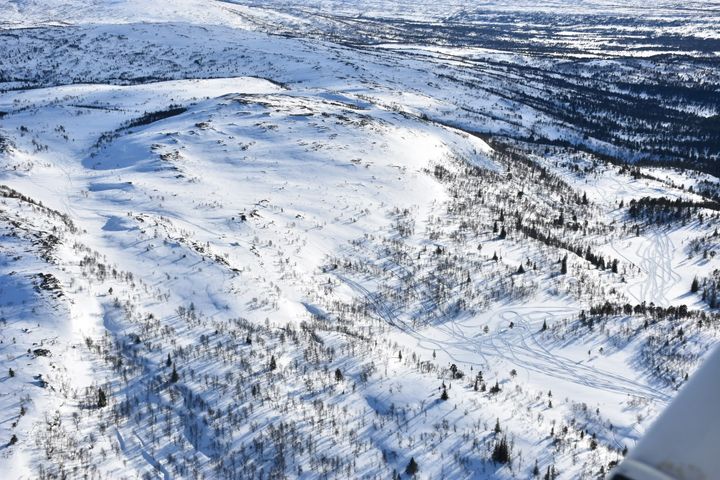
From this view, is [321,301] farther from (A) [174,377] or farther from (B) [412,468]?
(B) [412,468]

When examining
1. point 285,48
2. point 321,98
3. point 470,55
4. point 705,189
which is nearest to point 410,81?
point 285,48

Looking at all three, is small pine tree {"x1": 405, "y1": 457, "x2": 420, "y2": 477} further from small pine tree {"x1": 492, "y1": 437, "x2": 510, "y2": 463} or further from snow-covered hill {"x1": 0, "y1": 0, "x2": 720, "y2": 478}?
small pine tree {"x1": 492, "y1": 437, "x2": 510, "y2": 463}

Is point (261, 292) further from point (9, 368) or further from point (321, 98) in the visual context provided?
point (321, 98)

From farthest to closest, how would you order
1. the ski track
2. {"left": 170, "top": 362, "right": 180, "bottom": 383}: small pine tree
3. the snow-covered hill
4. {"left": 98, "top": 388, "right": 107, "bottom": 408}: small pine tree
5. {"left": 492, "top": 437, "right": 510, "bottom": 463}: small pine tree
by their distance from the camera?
the ski track < {"left": 170, "top": 362, "right": 180, "bottom": 383}: small pine tree < {"left": 98, "top": 388, "right": 107, "bottom": 408}: small pine tree < the snow-covered hill < {"left": 492, "top": 437, "right": 510, "bottom": 463}: small pine tree

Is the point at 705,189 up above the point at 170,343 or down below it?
below

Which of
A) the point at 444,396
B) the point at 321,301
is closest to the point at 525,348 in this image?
the point at 444,396

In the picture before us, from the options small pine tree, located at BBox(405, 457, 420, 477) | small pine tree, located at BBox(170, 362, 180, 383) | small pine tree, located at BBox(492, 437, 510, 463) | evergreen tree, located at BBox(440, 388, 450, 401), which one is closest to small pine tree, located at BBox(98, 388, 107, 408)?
small pine tree, located at BBox(170, 362, 180, 383)

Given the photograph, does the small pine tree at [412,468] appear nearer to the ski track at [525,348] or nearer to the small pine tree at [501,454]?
the small pine tree at [501,454]

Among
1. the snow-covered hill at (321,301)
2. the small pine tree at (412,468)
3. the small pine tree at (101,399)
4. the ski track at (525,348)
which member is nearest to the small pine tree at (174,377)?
the snow-covered hill at (321,301)

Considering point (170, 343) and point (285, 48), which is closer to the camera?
point (170, 343)
